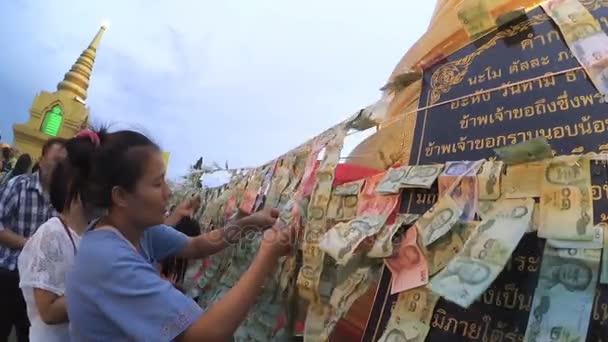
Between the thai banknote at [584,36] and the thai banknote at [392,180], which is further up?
the thai banknote at [584,36]

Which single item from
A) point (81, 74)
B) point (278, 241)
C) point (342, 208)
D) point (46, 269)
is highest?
point (81, 74)

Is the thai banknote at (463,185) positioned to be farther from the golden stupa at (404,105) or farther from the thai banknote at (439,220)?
the golden stupa at (404,105)

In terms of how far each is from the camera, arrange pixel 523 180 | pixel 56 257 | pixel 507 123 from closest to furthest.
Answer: pixel 523 180 < pixel 507 123 < pixel 56 257

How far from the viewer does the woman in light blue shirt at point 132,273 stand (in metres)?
0.92

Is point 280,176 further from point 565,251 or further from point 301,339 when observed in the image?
point 565,251

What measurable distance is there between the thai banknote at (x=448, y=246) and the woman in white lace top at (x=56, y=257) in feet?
2.83

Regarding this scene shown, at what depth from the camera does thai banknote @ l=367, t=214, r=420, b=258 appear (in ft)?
2.82

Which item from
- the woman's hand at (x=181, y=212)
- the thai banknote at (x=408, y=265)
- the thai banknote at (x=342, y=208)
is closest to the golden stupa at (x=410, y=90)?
the thai banknote at (x=342, y=208)

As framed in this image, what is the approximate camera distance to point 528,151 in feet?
2.40

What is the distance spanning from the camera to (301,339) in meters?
1.20

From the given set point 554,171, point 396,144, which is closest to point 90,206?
point 396,144

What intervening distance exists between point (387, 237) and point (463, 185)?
16cm

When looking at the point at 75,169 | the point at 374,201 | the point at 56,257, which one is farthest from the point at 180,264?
the point at 374,201

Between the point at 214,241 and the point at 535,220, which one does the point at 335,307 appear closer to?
the point at 535,220
